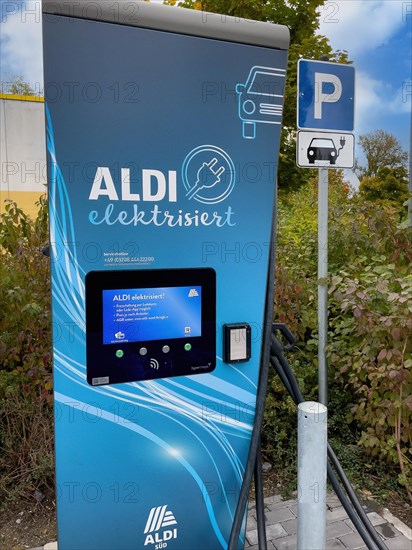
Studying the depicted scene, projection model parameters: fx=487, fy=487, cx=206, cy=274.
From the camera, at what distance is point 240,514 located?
198 centimetres

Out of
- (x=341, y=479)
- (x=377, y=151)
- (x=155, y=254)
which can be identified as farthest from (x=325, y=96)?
(x=377, y=151)

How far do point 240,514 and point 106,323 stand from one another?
964 mm

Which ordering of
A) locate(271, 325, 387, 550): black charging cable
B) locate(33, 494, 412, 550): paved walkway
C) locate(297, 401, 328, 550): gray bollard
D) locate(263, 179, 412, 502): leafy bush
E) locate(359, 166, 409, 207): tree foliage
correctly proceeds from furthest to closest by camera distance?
locate(359, 166, 409, 207): tree foliage, locate(263, 179, 412, 502): leafy bush, locate(33, 494, 412, 550): paved walkway, locate(271, 325, 387, 550): black charging cable, locate(297, 401, 328, 550): gray bollard

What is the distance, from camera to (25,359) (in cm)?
308

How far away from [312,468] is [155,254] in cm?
99

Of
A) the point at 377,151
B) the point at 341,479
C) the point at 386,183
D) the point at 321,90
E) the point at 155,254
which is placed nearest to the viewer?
the point at 155,254

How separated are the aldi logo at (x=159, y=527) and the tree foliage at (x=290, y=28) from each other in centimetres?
500

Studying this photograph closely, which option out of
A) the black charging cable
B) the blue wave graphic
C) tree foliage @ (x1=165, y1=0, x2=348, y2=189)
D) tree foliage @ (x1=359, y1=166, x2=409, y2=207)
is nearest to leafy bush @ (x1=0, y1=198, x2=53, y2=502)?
the blue wave graphic

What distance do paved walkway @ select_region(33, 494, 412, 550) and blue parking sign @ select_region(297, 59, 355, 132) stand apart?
6.93ft

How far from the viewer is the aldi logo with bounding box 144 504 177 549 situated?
77.1 inches

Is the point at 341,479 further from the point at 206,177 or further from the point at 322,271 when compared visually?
the point at 206,177

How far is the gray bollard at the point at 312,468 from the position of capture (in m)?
1.82

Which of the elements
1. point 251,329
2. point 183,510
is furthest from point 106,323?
point 183,510

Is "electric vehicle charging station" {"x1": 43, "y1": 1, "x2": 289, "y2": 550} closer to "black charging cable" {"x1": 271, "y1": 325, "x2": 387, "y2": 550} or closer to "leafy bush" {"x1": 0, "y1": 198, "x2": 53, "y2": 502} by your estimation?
"black charging cable" {"x1": 271, "y1": 325, "x2": 387, "y2": 550}
